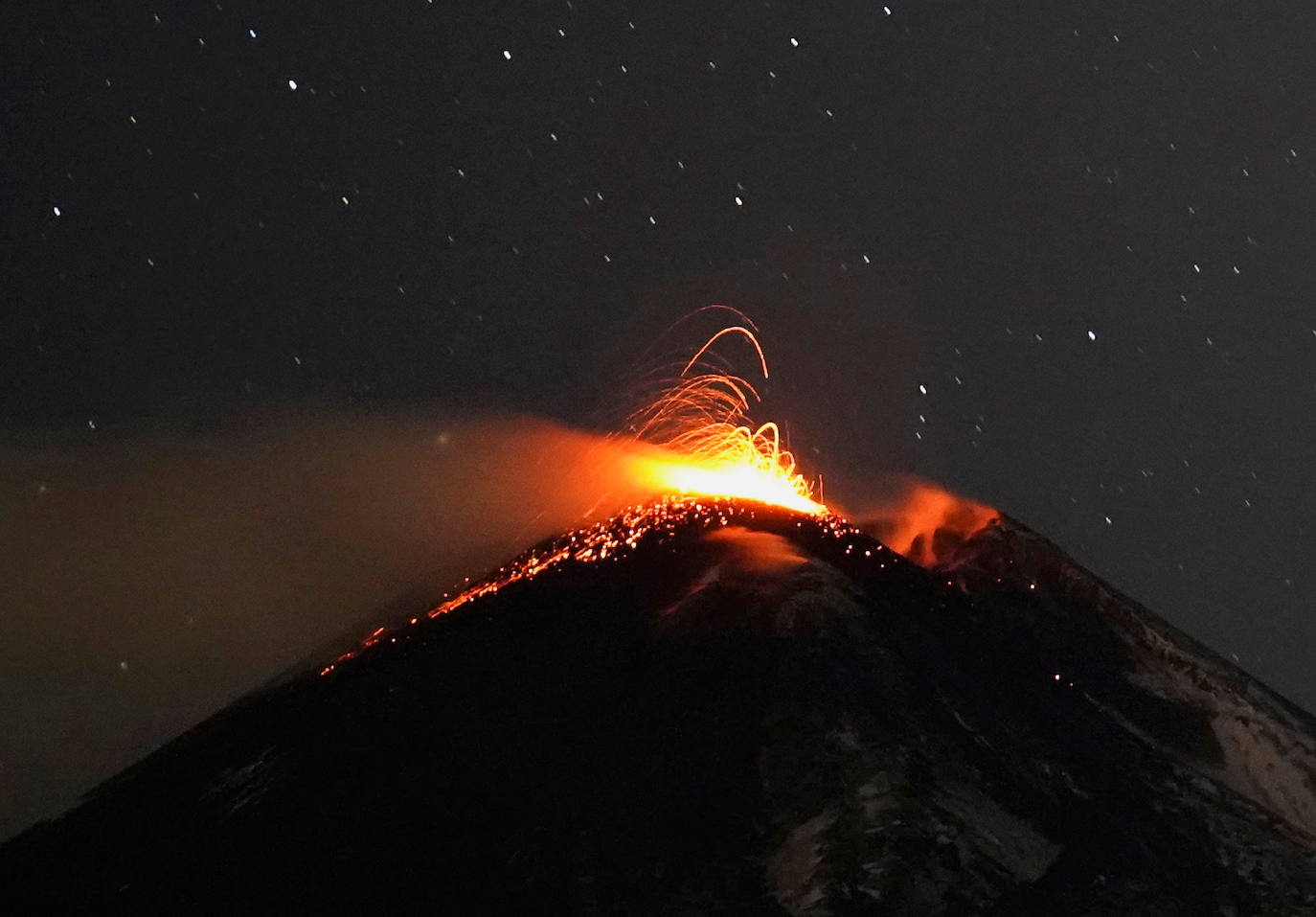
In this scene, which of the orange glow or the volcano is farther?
the orange glow

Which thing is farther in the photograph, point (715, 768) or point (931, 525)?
point (931, 525)

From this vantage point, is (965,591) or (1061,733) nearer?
(1061,733)

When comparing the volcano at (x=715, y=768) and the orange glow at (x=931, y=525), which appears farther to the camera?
the orange glow at (x=931, y=525)

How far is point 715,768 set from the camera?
1881 centimetres

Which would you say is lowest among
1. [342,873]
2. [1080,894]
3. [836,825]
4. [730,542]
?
[1080,894]

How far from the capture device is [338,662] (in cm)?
2714

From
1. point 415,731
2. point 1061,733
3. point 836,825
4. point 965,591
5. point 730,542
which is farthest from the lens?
point 965,591

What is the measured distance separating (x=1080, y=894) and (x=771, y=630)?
647cm

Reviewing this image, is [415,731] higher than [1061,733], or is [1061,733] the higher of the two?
[415,731]

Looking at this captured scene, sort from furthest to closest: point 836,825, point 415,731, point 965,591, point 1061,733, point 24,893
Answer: point 965,591, point 1061,733, point 415,731, point 24,893, point 836,825

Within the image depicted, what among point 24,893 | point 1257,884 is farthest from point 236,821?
point 1257,884

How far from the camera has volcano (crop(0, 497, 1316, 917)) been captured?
1694cm

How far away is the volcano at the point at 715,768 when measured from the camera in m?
16.9

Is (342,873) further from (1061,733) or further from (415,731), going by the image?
(1061,733)
